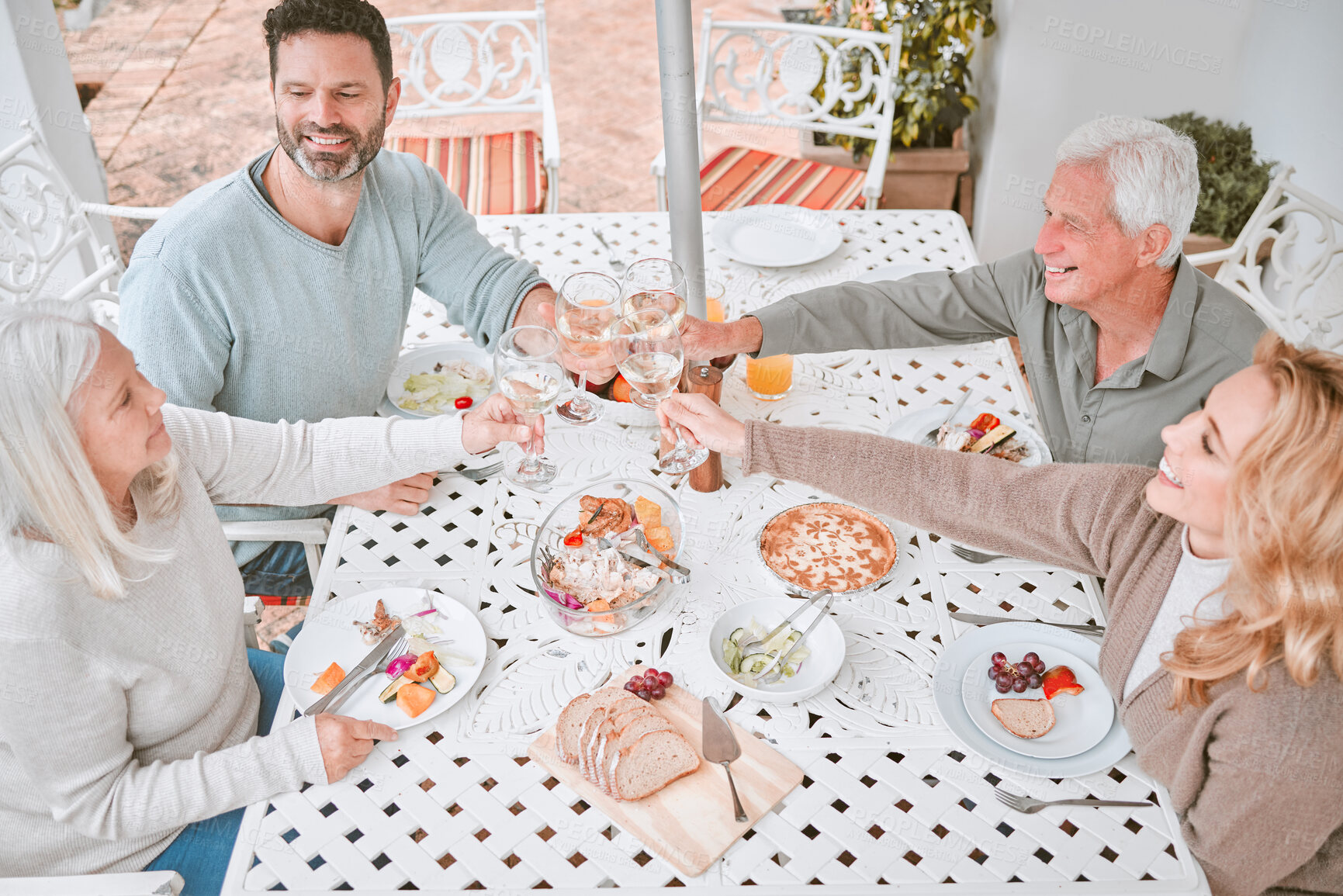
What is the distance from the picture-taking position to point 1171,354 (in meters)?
1.99

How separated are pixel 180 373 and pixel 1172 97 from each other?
375 centimetres

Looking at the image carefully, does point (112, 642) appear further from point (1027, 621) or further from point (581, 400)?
point (1027, 621)

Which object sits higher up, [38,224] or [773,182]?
[38,224]

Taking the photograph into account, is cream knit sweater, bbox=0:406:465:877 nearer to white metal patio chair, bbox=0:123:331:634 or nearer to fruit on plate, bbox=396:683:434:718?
fruit on plate, bbox=396:683:434:718

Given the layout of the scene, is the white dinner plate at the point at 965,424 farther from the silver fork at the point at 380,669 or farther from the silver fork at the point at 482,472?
the silver fork at the point at 380,669

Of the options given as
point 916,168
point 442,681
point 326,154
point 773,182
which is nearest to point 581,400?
point 442,681

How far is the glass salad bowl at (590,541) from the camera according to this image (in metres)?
1.68

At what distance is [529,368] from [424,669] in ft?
1.66

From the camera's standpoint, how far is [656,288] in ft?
5.71

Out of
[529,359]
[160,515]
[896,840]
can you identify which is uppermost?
[529,359]

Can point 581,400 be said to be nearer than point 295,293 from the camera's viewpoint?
Yes

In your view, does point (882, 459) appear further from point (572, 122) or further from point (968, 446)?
point (572, 122)

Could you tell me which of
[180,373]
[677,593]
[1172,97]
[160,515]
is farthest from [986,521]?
[1172,97]

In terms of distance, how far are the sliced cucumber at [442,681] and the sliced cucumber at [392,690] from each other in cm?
A: 4
